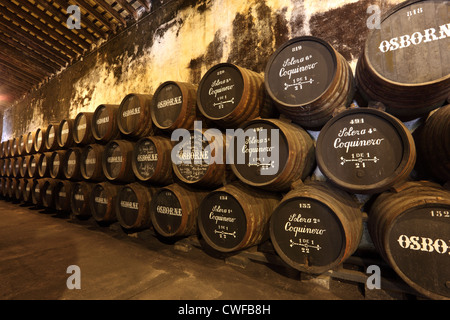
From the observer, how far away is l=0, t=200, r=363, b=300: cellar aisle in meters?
2.01

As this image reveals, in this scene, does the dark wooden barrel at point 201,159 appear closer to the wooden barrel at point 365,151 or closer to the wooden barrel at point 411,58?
the wooden barrel at point 365,151

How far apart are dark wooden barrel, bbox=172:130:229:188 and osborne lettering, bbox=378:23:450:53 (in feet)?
5.96

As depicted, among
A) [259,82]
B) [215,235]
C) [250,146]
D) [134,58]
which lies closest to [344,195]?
[250,146]

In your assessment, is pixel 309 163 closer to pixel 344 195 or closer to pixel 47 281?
pixel 344 195

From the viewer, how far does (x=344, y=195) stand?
2.12 meters

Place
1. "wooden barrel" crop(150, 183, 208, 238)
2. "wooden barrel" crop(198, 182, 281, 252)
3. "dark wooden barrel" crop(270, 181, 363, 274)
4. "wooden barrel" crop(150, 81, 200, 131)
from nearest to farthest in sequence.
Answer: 1. "dark wooden barrel" crop(270, 181, 363, 274)
2. "wooden barrel" crop(198, 182, 281, 252)
3. "wooden barrel" crop(150, 183, 208, 238)
4. "wooden barrel" crop(150, 81, 200, 131)

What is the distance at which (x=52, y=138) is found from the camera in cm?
563

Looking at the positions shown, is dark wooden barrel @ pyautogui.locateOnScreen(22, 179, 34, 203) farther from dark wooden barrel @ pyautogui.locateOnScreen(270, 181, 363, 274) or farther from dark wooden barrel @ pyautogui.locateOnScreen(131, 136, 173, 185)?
dark wooden barrel @ pyautogui.locateOnScreen(270, 181, 363, 274)

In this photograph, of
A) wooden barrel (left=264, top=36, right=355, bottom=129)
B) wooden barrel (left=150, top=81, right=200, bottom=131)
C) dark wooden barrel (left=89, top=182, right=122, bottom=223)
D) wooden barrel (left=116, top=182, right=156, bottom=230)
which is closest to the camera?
wooden barrel (left=264, top=36, right=355, bottom=129)

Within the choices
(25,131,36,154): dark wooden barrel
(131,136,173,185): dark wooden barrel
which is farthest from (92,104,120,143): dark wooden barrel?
(25,131,36,154): dark wooden barrel

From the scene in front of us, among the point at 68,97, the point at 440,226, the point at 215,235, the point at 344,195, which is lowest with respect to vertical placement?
the point at 215,235

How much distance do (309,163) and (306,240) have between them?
0.83 metres

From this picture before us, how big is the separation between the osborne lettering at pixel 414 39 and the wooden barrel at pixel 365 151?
61 cm

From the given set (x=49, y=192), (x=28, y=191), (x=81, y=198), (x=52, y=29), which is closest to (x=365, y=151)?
(x=81, y=198)
